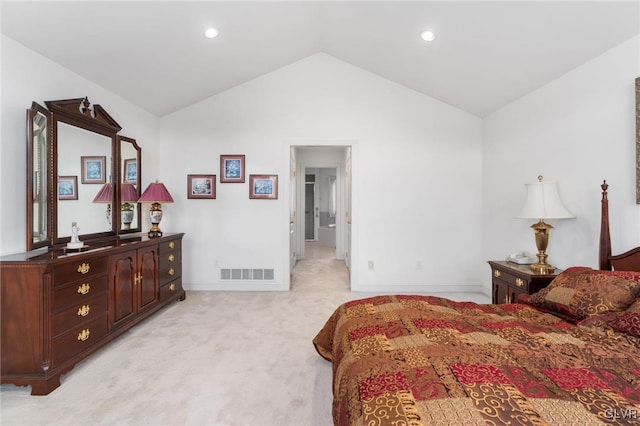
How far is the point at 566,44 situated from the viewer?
268 centimetres

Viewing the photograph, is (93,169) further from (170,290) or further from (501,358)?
(501,358)

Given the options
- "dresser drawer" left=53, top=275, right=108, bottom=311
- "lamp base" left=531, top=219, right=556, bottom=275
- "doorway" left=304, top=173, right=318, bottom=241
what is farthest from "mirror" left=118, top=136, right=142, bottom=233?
"doorway" left=304, top=173, right=318, bottom=241

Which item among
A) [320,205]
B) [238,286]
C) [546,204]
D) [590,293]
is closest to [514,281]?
[546,204]

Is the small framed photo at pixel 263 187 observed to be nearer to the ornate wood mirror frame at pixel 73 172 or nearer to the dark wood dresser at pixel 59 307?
the ornate wood mirror frame at pixel 73 172

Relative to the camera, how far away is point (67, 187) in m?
2.90

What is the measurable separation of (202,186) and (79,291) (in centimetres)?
247

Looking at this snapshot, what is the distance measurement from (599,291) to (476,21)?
2361 mm

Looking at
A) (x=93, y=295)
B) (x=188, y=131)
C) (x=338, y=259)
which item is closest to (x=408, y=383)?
(x=93, y=295)

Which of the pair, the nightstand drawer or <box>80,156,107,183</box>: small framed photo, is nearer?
the nightstand drawer

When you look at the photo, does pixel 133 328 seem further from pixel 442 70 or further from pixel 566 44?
pixel 566 44

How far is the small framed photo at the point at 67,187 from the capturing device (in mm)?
2820

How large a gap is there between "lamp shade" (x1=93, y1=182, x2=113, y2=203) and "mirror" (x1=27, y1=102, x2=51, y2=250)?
621 millimetres

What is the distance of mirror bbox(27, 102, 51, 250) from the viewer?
2539mm

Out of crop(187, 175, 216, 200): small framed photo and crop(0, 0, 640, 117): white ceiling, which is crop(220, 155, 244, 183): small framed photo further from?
crop(0, 0, 640, 117): white ceiling
